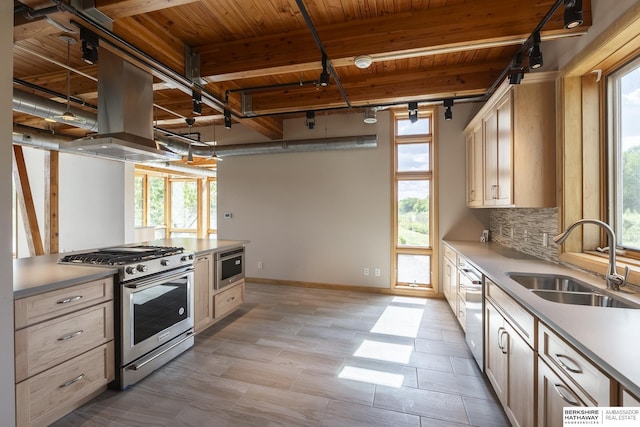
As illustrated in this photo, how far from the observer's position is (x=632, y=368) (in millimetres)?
872

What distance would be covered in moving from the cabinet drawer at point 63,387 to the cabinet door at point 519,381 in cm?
275

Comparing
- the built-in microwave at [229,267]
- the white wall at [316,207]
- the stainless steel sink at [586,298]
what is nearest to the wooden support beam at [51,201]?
the white wall at [316,207]

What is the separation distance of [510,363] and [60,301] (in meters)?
2.85

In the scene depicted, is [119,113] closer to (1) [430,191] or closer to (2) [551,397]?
(2) [551,397]

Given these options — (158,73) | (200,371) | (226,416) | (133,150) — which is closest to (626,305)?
(226,416)

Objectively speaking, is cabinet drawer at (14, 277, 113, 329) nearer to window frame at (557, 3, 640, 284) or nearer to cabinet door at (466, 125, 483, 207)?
window frame at (557, 3, 640, 284)

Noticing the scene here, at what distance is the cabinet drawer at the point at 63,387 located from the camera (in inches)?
64.5

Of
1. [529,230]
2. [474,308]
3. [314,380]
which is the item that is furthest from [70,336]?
[529,230]

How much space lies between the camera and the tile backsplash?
2576 mm

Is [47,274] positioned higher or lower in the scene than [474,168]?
lower

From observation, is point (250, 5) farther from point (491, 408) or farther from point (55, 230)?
point (55, 230)

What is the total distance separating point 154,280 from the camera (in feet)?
7.98

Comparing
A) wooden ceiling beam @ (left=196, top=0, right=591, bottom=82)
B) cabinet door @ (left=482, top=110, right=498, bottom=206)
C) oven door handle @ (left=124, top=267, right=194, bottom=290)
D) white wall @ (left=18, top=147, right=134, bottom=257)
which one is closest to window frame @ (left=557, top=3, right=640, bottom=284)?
wooden ceiling beam @ (left=196, top=0, right=591, bottom=82)

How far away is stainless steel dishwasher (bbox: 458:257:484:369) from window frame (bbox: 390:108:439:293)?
163cm
